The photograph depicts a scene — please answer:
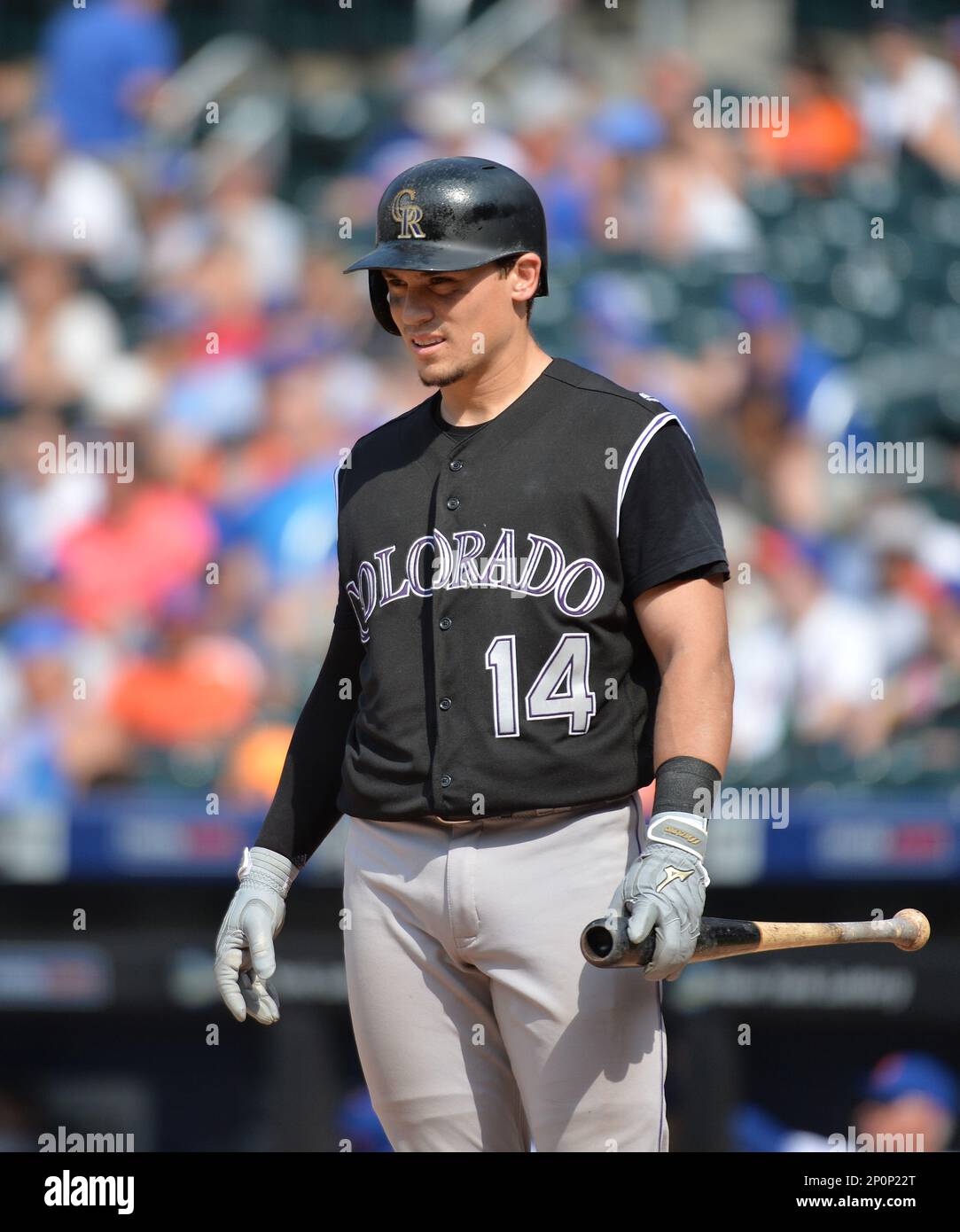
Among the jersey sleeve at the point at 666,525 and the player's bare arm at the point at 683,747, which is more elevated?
the jersey sleeve at the point at 666,525

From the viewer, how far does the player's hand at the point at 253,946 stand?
1.96m

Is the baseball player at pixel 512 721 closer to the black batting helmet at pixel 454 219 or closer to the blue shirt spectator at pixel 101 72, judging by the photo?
the black batting helmet at pixel 454 219

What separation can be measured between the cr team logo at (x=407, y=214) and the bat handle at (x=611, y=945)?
840 millimetres

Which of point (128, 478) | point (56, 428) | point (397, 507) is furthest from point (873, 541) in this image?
point (397, 507)

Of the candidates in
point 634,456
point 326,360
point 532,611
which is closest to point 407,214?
point 634,456

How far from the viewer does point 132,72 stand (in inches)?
223

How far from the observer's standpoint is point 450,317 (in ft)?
6.25

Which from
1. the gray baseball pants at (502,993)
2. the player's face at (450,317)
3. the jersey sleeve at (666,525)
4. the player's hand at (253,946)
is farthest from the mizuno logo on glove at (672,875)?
the player's face at (450,317)

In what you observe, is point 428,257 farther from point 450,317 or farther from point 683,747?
point 683,747

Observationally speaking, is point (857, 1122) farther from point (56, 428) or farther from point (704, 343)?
point (56, 428)

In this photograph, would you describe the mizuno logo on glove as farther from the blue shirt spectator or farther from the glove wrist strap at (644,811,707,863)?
the blue shirt spectator

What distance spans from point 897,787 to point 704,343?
1.56m

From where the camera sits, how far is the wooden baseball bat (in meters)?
1.63

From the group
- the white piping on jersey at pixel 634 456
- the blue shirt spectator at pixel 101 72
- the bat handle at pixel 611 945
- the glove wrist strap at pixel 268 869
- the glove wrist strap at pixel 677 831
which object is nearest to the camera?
the bat handle at pixel 611 945
